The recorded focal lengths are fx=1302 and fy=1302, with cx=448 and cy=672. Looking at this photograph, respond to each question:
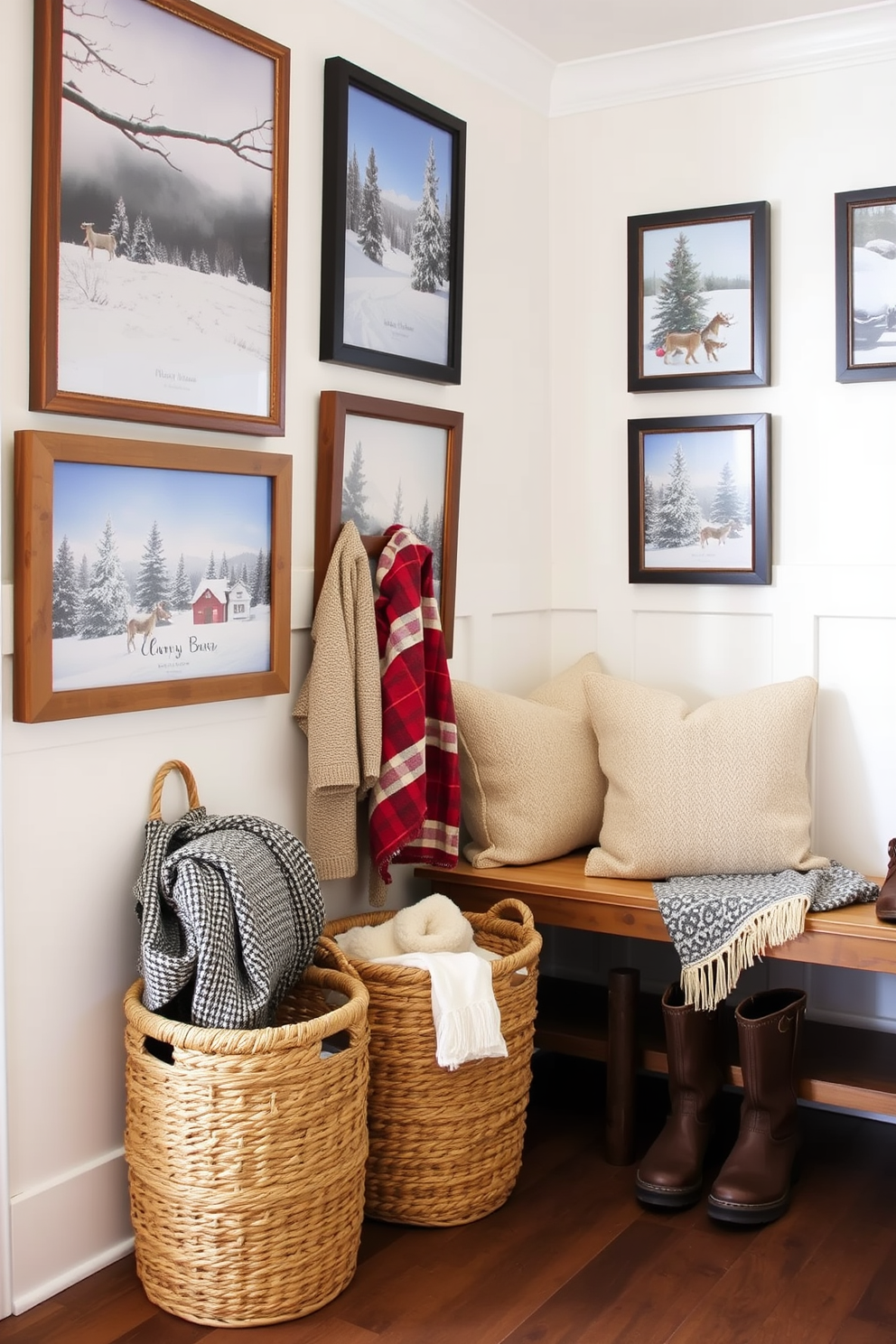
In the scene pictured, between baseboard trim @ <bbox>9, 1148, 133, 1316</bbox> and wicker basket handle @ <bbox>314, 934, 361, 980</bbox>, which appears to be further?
wicker basket handle @ <bbox>314, 934, 361, 980</bbox>

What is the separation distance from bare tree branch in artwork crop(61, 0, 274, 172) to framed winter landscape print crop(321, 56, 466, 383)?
0.69 feet

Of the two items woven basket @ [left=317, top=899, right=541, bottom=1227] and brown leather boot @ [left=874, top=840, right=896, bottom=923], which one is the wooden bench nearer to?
brown leather boot @ [left=874, top=840, right=896, bottom=923]

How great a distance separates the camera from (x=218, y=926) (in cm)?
200

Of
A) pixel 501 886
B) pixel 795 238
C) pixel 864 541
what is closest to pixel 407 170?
pixel 795 238

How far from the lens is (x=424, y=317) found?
274 cm

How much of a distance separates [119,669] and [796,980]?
1.72 m

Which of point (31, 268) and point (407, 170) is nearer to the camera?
point (31, 268)

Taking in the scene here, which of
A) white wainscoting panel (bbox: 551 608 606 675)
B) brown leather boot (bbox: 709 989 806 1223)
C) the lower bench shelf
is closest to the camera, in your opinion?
brown leather boot (bbox: 709 989 806 1223)

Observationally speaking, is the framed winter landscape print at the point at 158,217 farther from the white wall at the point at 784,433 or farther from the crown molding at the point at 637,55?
the white wall at the point at 784,433

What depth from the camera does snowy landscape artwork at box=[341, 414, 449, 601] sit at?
2.56 meters

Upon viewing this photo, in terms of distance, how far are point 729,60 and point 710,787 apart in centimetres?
164

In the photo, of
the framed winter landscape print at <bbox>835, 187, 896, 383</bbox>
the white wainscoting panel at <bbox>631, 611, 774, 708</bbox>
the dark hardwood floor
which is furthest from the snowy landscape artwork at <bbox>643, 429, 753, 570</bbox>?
the dark hardwood floor

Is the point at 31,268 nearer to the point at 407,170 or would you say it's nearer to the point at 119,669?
the point at 119,669

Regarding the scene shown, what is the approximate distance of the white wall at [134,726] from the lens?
1968 millimetres
